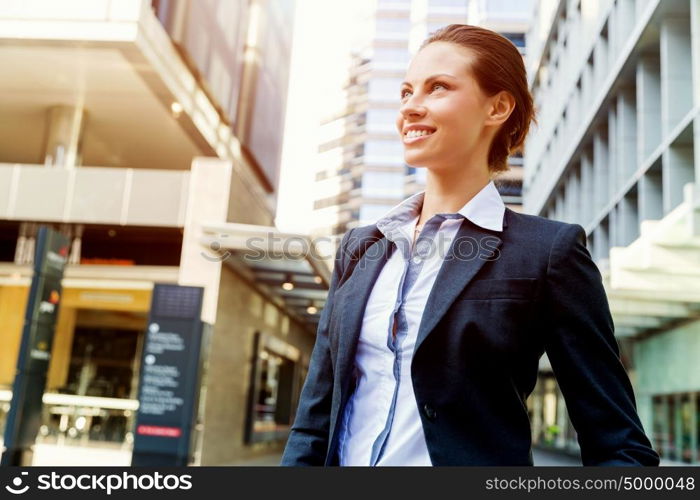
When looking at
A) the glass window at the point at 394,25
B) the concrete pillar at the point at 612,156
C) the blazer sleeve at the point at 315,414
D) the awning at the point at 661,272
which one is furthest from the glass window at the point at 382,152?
the blazer sleeve at the point at 315,414

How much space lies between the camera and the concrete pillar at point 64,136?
17641 millimetres

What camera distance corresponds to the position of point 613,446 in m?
1.29

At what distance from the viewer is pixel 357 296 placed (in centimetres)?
157

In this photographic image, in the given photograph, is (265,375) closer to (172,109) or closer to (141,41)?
(172,109)

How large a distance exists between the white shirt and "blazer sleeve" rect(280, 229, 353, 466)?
110mm

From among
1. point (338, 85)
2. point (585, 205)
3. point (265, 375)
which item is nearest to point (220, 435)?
point (265, 375)

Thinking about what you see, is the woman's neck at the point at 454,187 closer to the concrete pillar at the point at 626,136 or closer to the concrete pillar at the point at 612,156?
the concrete pillar at the point at 626,136

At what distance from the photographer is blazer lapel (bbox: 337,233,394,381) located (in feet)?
4.92

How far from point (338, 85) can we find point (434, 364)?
6741cm

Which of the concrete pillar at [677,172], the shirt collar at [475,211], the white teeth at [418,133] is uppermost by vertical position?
the concrete pillar at [677,172]

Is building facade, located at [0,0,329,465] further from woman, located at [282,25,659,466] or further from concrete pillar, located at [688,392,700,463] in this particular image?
woman, located at [282,25,659,466]

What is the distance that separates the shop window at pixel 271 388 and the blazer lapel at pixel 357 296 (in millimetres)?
15024

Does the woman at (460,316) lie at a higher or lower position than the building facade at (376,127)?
lower

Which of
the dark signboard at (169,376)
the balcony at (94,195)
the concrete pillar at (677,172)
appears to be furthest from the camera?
the balcony at (94,195)
